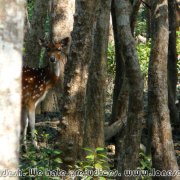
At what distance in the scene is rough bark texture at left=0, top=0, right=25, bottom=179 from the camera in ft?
11.2

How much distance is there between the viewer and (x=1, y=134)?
3393 mm

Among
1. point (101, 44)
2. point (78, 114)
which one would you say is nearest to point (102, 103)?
point (101, 44)

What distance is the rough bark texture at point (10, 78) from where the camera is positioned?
3.40 metres

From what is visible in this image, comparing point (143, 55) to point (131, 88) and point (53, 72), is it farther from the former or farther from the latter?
point (131, 88)

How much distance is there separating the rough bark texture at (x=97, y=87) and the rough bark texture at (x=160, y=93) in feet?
2.24

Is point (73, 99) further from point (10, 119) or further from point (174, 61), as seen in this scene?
point (174, 61)

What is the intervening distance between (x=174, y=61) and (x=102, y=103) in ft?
17.5

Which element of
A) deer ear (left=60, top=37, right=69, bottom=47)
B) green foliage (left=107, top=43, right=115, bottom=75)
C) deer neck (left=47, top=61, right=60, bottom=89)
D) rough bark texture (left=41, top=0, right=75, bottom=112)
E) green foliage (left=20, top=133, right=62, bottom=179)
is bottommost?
green foliage (left=20, top=133, right=62, bottom=179)

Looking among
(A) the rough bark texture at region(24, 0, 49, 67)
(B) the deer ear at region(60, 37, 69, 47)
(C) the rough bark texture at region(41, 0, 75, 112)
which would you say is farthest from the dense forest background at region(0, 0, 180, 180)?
(A) the rough bark texture at region(24, 0, 49, 67)

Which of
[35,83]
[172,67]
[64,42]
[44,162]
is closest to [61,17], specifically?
[64,42]

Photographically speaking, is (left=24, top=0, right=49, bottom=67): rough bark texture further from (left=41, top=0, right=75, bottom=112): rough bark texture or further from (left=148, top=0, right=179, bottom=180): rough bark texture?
(left=148, top=0, right=179, bottom=180): rough bark texture

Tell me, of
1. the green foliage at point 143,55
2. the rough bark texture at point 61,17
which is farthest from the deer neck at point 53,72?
the green foliage at point 143,55

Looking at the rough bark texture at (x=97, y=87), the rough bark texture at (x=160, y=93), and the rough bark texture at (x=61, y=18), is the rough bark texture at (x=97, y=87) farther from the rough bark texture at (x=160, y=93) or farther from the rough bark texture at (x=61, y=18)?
the rough bark texture at (x=61, y=18)

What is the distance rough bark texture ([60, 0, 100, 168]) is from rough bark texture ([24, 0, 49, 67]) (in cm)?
640
